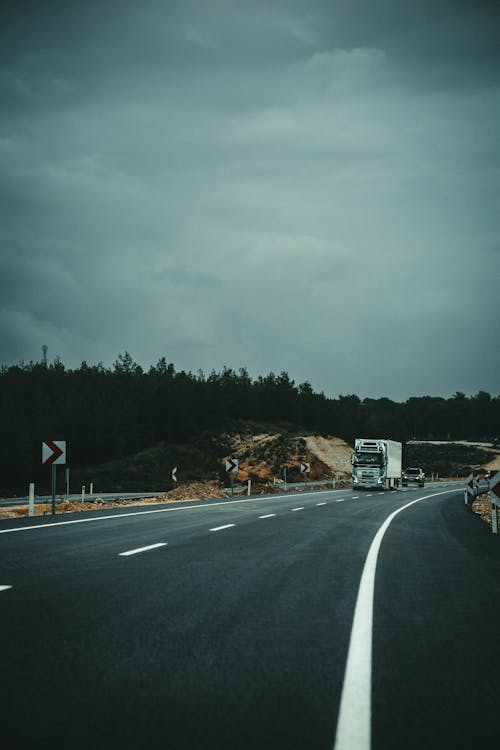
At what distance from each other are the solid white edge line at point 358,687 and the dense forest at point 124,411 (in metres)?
78.1

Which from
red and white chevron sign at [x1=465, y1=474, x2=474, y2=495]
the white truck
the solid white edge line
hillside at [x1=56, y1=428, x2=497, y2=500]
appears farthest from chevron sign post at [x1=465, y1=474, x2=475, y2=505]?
hillside at [x1=56, y1=428, x2=497, y2=500]

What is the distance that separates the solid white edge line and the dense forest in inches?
3075

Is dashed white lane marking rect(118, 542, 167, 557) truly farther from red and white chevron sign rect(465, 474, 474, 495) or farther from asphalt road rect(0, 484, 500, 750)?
red and white chevron sign rect(465, 474, 474, 495)

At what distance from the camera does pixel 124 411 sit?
10569 centimetres

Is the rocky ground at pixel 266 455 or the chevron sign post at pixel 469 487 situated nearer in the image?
the chevron sign post at pixel 469 487

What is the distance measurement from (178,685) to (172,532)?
1145 cm

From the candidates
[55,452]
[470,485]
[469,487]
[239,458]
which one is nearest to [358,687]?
[55,452]

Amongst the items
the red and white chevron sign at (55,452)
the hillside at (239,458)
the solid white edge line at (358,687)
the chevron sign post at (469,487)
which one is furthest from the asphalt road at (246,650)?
the hillside at (239,458)

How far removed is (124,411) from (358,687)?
337 feet

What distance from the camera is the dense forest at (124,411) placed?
294ft

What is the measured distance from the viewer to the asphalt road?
4.03 meters

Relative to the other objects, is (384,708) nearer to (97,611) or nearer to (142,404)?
(97,611)

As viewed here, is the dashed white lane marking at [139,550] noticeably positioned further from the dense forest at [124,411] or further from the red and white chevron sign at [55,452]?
the dense forest at [124,411]

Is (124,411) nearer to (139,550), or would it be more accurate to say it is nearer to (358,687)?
(139,550)
